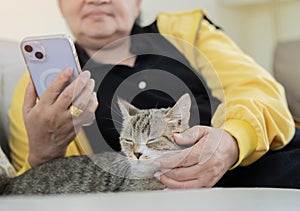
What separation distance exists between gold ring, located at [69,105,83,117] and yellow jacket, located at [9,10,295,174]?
95 millimetres

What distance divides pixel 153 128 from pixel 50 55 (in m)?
0.20

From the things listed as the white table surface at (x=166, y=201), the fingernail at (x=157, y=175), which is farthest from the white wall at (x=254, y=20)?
the white table surface at (x=166, y=201)

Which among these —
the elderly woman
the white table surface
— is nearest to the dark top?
the elderly woman

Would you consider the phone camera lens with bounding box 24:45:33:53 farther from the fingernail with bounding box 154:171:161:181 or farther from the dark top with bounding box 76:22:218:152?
the fingernail with bounding box 154:171:161:181

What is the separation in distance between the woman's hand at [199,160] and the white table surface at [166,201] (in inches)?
12.8

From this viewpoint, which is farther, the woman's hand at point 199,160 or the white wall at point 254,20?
the white wall at point 254,20

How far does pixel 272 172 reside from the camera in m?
0.95

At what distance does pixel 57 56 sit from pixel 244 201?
479 millimetres

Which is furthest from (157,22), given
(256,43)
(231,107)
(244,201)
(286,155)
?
(256,43)

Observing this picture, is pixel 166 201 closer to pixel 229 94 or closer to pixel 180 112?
pixel 180 112

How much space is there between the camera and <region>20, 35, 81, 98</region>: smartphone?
84 centimetres

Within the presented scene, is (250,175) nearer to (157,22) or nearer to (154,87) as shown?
(154,87)

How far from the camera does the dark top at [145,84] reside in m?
0.89

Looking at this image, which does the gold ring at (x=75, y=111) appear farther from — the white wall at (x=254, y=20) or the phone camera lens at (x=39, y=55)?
the white wall at (x=254, y=20)
